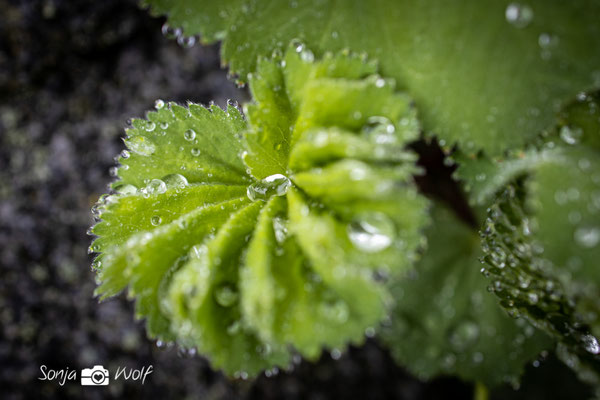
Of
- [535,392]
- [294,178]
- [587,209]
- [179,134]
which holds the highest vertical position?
[179,134]

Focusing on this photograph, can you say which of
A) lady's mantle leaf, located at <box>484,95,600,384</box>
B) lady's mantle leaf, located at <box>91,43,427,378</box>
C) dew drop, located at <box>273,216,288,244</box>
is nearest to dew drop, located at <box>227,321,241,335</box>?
lady's mantle leaf, located at <box>91,43,427,378</box>

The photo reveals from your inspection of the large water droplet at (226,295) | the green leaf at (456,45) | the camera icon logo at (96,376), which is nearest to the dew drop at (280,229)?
the large water droplet at (226,295)

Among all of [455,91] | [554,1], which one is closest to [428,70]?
[455,91]

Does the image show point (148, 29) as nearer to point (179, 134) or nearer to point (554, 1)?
point (179, 134)

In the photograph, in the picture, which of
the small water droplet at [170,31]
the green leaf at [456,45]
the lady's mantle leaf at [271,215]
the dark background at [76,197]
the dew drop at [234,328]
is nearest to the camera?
the lady's mantle leaf at [271,215]

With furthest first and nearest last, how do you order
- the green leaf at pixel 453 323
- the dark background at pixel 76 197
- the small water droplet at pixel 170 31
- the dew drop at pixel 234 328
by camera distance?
1. the dark background at pixel 76 197
2. the green leaf at pixel 453 323
3. the small water droplet at pixel 170 31
4. the dew drop at pixel 234 328

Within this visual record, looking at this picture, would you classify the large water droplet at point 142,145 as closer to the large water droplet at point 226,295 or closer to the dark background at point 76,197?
the large water droplet at point 226,295

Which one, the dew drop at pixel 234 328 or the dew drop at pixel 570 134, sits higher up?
the dew drop at pixel 234 328

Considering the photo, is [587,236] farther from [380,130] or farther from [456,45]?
[456,45]
